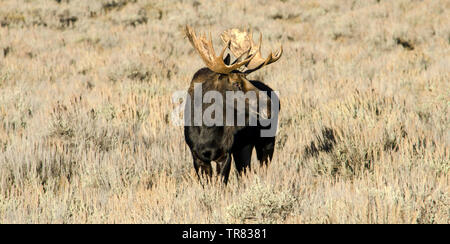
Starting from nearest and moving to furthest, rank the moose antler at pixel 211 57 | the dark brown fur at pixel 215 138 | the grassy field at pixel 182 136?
the grassy field at pixel 182 136 < the moose antler at pixel 211 57 < the dark brown fur at pixel 215 138

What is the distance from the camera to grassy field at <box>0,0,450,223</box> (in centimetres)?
308

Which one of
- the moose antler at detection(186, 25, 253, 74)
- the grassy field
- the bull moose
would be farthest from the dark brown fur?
the grassy field

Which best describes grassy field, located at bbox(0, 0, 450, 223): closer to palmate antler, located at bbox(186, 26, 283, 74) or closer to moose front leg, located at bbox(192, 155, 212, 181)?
moose front leg, located at bbox(192, 155, 212, 181)

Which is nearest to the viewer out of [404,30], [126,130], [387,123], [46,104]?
[387,123]

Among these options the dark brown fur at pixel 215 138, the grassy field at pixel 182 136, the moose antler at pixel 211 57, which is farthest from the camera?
the dark brown fur at pixel 215 138

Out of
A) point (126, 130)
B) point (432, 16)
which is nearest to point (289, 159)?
point (126, 130)

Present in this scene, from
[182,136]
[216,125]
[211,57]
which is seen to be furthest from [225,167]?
[182,136]

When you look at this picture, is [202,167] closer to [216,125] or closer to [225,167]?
[225,167]

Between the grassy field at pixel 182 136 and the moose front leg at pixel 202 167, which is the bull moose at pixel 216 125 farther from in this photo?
the grassy field at pixel 182 136

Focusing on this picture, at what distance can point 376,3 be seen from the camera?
19.6 metres

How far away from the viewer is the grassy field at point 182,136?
3.08 metres

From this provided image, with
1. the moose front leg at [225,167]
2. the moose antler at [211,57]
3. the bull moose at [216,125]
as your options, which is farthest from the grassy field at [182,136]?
the moose antler at [211,57]

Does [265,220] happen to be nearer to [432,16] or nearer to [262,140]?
[262,140]
